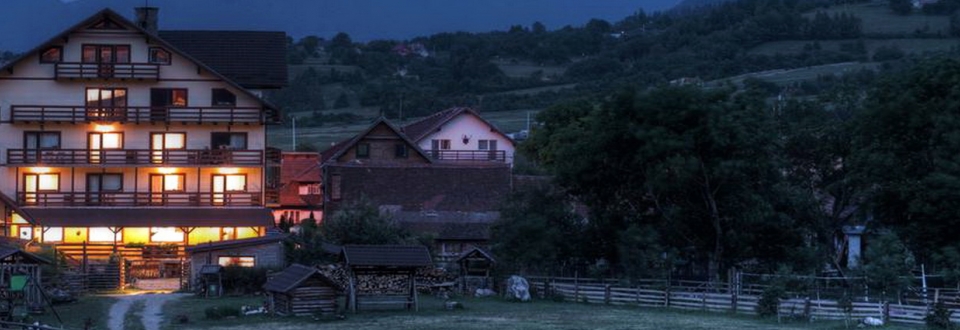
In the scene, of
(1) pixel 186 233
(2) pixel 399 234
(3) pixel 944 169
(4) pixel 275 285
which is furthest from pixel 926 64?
(1) pixel 186 233

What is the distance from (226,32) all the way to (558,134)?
26.5 m

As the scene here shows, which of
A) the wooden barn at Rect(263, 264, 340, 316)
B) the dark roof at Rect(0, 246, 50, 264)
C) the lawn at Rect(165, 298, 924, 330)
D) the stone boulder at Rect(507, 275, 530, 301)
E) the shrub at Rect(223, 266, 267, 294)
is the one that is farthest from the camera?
the shrub at Rect(223, 266, 267, 294)

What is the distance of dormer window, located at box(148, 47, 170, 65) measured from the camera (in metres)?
76.0

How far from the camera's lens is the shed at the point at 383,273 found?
175ft

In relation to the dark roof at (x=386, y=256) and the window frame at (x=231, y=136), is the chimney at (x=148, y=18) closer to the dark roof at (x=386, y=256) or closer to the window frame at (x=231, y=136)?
the window frame at (x=231, y=136)

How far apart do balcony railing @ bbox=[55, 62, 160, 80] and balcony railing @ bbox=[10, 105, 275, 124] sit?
5.16 ft

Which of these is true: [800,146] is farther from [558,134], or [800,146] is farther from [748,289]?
[558,134]

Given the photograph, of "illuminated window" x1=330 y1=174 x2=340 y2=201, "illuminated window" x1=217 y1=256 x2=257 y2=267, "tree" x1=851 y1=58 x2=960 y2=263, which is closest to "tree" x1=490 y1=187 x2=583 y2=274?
"illuminated window" x1=217 y1=256 x2=257 y2=267

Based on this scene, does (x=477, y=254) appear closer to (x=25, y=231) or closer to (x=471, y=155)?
(x=25, y=231)

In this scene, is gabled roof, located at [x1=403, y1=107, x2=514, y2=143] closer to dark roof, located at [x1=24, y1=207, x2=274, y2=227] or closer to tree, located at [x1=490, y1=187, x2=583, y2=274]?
dark roof, located at [x1=24, y1=207, x2=274, y2=227]

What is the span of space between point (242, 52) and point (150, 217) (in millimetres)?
10757

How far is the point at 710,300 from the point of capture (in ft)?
184

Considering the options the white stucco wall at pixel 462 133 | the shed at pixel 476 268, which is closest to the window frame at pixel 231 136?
the shed at pixel 476 268

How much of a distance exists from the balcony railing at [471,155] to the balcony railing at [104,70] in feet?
125
